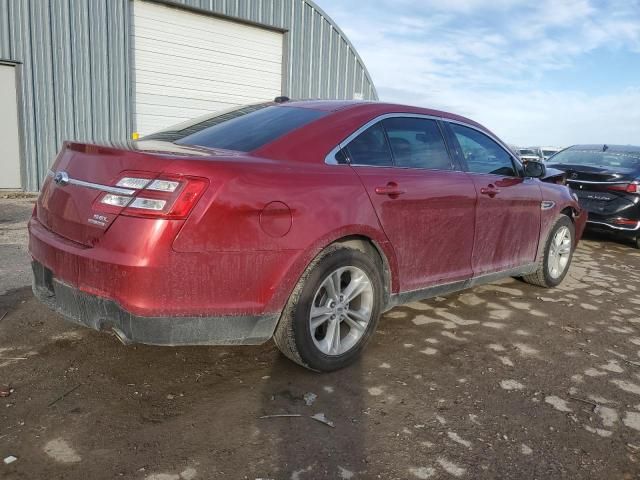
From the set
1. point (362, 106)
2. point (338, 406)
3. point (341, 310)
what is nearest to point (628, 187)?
point (362, 106)

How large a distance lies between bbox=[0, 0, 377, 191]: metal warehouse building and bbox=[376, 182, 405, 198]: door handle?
232 inches

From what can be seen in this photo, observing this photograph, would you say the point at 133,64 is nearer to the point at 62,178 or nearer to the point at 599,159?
the point at 599,159

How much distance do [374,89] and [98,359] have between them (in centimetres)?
1347

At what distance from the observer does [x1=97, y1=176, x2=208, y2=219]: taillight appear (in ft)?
7.94

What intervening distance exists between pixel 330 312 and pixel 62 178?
1.61 m

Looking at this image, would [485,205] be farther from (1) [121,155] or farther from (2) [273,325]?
(1) [121,155]

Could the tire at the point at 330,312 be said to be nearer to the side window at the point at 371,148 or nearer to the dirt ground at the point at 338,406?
the dirt ground at the point at 338,406

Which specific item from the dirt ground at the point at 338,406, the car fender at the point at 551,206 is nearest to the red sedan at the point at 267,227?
the dirt ground at the point at 338,406

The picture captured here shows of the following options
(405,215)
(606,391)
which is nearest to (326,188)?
(405,215)

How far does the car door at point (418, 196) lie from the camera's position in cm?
328

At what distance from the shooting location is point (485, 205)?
405cm

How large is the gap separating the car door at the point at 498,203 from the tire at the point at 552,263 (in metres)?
0.26

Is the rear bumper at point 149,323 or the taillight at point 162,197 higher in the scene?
the taillight at point 162,197

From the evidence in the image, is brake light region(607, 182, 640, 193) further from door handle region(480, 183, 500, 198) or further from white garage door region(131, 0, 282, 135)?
white garage door region(131, 0, 282, 135)
